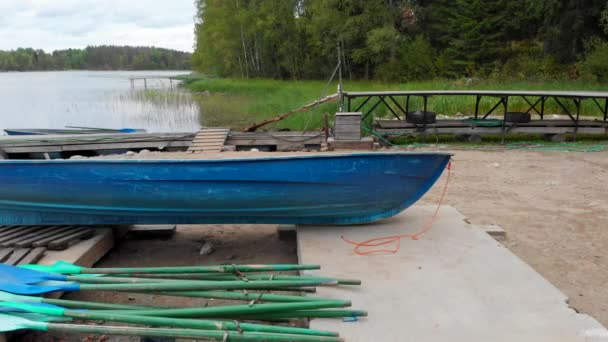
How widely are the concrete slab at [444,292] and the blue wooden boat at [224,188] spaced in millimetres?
289

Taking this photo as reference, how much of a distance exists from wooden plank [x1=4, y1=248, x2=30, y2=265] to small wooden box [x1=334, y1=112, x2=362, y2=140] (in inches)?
282

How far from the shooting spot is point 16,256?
162 inches

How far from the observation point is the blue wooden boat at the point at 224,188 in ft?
14.5

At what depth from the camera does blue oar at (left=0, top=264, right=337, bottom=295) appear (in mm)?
3314

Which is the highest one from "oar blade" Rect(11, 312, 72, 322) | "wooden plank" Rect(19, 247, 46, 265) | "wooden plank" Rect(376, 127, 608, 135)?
"wooden plank" Rect(376, 127, 608, 135)

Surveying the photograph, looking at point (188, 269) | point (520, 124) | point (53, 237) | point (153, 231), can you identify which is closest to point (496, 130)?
point (520, 124)

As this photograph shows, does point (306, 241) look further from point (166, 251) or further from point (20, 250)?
point (20, 250)

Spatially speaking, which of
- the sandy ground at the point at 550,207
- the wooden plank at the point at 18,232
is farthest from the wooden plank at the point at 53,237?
the sandy ground at the point at 550,207

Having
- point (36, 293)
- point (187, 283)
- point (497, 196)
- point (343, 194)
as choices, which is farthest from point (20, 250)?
point (497, 196)

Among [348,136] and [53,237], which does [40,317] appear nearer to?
[53,237]

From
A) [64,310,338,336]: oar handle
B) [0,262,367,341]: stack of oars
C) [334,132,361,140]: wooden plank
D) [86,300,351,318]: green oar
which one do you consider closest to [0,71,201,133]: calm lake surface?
[334,132,361,140]: wooden plank

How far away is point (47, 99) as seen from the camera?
2892cm

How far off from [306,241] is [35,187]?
8.60 feet

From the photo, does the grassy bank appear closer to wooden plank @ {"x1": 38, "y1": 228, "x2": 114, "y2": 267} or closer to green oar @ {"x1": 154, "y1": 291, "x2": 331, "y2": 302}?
wooden plank @ {"x1": 38, "y1": 228, "x2": 114, "y2": 267}
